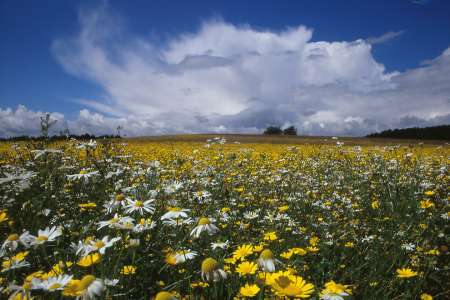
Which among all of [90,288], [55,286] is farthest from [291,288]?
[55,286]

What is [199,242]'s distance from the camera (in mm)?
1919

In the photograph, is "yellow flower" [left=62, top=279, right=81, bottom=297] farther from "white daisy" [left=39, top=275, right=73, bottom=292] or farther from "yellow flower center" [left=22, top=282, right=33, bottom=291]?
"yellow flower center" [left=22, top=282, right=33, bottom=291]

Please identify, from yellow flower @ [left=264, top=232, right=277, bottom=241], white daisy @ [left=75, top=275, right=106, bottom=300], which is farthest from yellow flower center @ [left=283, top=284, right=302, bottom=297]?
yellow flower @ [left=264, top=232, right=277, bottom=241]

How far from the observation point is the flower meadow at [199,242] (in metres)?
1.17

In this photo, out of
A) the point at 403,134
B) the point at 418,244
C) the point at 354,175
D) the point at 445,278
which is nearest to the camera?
the point at 445,278

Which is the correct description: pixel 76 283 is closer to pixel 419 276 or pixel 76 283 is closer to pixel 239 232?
pixel 239 232

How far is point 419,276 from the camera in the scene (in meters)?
1.82

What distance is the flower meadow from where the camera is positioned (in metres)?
1.17

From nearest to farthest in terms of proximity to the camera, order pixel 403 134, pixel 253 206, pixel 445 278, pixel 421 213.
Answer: pixel 445 278 < pixel 421 213 < pixel 253 206 < pixel 403 134

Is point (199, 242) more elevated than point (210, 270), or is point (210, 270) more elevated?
point (210, 270)

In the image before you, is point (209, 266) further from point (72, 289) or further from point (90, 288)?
point (72, 289)

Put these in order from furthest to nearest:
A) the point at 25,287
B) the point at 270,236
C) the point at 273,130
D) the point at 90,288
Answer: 1. the point at 273,130
2. the point at 270,236
3. the point at 25,287
4. the point at 90,288

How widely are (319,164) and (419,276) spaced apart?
3.76 meters

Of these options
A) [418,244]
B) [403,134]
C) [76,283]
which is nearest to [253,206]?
[418,244]
